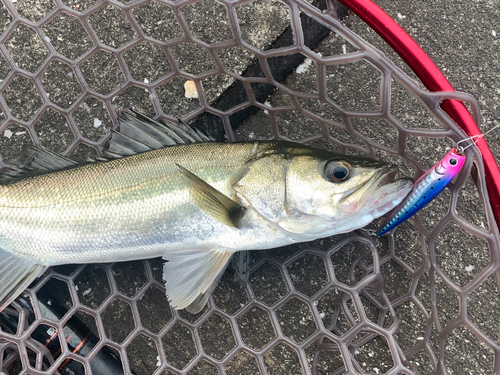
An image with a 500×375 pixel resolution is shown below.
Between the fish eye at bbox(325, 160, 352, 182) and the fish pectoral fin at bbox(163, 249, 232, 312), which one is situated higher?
the fish eye at bbox(325, 160, 352, 182)

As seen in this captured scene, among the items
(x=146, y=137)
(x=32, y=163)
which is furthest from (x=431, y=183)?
(x=32, y=163)

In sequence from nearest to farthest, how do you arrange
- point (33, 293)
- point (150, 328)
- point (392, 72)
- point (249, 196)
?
point (392, 72), point (249, 196), point (33, 293), point (150, 328)

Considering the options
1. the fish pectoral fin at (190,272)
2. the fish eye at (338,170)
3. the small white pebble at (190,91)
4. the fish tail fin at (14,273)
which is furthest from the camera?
the small white pebble at (190,91)

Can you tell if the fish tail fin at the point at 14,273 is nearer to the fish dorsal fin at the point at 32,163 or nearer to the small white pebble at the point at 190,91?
the fish dorsal fin at the point at 32,163

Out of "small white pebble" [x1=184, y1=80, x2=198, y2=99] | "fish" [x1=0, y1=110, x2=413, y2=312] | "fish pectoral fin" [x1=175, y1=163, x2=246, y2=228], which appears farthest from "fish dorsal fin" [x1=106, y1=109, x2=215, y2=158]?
"small white pebble" [x1=184, y1=80, x2=198, y2=99]

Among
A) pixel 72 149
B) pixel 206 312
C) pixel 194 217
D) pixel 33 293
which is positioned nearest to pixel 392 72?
pixel 194 217

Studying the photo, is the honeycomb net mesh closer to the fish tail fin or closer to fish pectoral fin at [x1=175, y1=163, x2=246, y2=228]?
the fish tail fin

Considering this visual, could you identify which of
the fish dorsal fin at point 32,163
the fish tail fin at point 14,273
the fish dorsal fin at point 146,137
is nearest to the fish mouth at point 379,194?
the fish dorsal fin at point 146,137

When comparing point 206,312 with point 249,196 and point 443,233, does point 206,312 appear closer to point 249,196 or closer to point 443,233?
point 249,196
